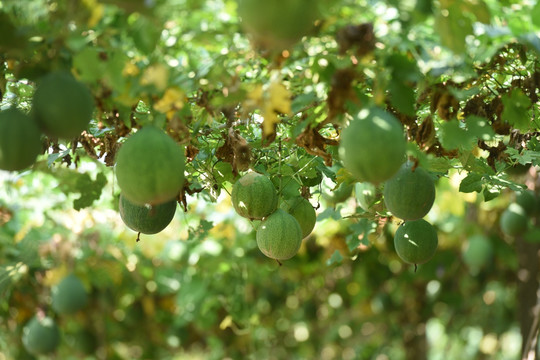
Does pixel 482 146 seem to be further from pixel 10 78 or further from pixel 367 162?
pixel 10 78

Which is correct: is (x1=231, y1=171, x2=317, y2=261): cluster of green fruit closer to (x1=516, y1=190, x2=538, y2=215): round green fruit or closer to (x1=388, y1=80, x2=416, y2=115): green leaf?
(x1=388, y1=80, x2=416, y2=115): green leaf

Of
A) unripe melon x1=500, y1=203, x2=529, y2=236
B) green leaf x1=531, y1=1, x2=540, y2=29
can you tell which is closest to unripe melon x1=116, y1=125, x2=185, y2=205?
green leaf x1=531, y1=1, x2=540, y2=29

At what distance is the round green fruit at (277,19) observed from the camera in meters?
1.64

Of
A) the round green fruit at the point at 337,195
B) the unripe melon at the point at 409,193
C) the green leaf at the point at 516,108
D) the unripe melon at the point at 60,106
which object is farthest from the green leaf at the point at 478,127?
the round green fruit at the point at 337,195

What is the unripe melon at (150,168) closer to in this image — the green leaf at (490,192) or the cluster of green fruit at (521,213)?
the green leaf at (490,192)

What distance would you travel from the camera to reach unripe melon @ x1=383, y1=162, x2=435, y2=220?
8.68 ft

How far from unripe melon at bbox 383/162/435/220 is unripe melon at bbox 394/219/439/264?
53 centimetres

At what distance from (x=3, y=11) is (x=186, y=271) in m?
5.65

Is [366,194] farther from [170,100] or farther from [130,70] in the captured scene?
[130,70]

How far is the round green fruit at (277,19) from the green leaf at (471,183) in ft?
6.09

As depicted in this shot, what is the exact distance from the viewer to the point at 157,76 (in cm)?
198

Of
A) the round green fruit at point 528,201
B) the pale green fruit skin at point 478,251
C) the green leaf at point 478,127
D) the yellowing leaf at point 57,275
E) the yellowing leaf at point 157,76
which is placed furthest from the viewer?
the pale green fruit skin at point 478,251

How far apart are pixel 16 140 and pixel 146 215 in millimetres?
913

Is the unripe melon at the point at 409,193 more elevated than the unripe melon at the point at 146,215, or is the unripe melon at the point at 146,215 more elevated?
the unripe melon at the point at 409,193
